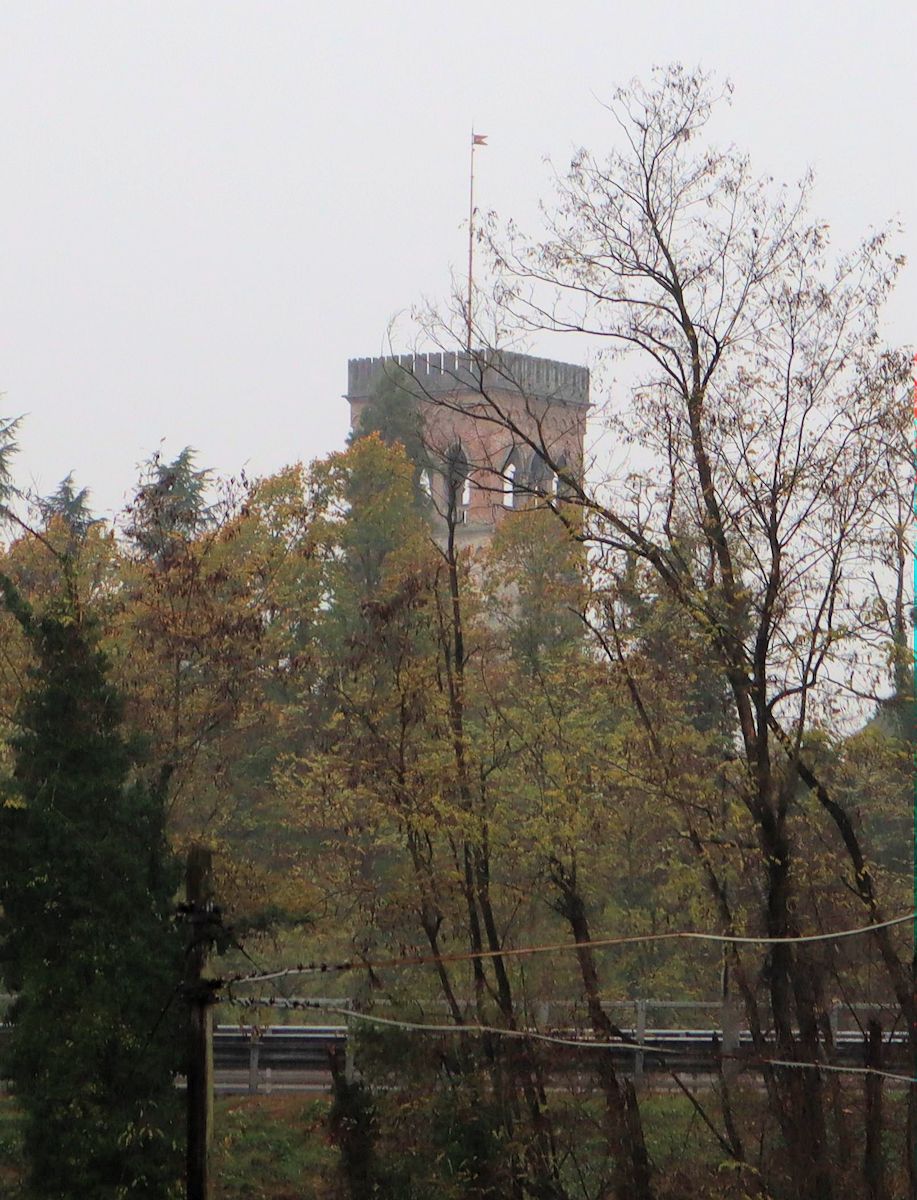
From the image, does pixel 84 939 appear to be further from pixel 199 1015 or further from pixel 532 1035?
pixel 199 1015

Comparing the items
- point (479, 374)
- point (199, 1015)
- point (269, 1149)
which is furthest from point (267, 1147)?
point (199, 1015)

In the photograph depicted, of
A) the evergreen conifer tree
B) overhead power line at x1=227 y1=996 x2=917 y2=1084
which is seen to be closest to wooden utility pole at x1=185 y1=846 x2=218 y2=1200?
overhead power line at x1=227 y1=996 x2=917 y2=1084

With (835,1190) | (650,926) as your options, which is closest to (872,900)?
(835,1190)

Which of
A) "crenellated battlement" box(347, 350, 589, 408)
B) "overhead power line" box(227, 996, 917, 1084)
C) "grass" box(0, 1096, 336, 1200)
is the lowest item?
"grass" box(0, 1096, 336, 1200)

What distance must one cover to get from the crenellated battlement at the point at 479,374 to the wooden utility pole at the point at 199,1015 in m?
8.51

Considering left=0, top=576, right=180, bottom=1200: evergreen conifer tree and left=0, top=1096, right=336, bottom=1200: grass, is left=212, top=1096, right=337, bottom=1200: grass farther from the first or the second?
left=0, top=576, right=180, bottom=1200: evergreen conifer tree

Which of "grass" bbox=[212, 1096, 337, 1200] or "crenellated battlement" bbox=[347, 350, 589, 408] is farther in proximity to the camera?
"grass" bbox=[212, 1096, 337, 1200]

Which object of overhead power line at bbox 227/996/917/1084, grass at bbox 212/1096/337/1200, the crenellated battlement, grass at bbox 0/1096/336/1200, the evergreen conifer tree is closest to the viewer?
overhead power line at bbox 227/996/917/1084

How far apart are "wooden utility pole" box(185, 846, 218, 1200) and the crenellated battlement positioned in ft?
27.9

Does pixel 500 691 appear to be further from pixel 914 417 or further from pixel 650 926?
pixel 914 417

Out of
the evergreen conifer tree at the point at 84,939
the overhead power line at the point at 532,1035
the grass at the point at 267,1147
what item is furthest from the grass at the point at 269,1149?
the evergreen conifer tree at the point at 84,939

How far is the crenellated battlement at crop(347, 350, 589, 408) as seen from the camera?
70.4 ft

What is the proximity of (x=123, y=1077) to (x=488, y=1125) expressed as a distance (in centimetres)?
447

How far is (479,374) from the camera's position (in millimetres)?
23000
